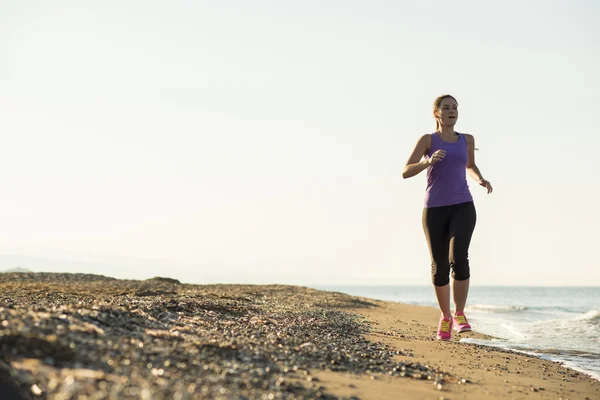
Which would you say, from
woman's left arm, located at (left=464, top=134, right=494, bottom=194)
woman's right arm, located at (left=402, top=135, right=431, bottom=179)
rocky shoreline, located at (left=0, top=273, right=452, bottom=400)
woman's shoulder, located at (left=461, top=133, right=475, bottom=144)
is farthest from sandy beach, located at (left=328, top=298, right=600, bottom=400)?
woman's shoulder, located at (left=461, top=133, right=475, bottom=144)

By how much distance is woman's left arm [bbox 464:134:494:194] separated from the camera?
8.33 m

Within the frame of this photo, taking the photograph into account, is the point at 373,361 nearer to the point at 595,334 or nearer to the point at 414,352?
the point at 414,352

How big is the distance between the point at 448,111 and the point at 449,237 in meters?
1.74

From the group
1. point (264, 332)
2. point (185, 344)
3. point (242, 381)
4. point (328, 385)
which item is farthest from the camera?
point (264, 332)

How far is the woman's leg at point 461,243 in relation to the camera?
784 centimetres

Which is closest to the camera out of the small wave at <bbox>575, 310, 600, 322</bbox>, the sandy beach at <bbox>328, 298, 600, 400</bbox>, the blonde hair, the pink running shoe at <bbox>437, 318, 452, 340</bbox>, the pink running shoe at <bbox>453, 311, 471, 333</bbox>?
the sandy beach at <bbox>328, 298, 600, 400</bbox>

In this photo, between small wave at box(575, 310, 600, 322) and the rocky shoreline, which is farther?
small wave at box(575, 310, 600, 322)

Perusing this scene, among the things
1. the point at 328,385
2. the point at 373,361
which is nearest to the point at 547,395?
the point at 373,361

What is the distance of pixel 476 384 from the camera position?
5426 mm

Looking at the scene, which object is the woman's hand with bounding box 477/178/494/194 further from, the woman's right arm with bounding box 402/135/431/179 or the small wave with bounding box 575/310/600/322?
the small wave with bounding box 575/310/600/322

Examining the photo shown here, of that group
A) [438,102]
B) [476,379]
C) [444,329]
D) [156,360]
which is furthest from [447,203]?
[156,360]

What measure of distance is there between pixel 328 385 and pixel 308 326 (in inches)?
162

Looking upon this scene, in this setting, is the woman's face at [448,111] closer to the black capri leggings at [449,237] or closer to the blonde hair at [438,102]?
the blonde hair at [438,102]

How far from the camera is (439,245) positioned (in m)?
8.14
